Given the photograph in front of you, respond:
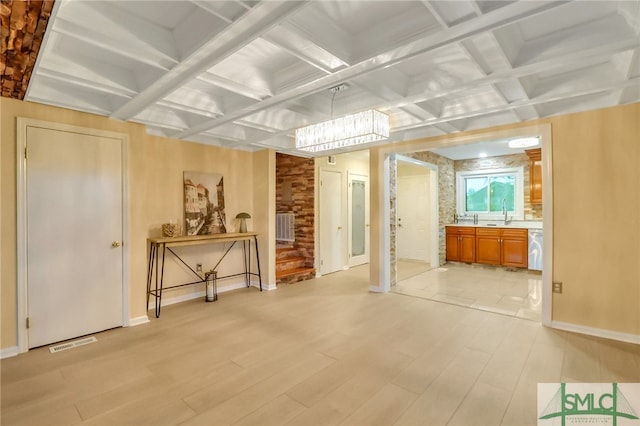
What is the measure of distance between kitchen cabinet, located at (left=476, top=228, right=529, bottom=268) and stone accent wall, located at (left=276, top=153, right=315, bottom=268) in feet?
12.2

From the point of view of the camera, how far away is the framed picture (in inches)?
175

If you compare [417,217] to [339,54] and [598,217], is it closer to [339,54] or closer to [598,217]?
[598,217]

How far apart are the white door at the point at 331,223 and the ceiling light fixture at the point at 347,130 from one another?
2.82 m

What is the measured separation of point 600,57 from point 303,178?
15.3 feet

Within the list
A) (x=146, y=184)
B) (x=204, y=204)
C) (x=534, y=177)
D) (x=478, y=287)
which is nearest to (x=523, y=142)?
(x=534, y=177)

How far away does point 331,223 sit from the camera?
20.5 feet

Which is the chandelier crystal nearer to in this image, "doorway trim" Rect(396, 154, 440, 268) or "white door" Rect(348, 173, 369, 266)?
"white door" Rect(348, 173, 369, 266)

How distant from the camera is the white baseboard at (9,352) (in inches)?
106

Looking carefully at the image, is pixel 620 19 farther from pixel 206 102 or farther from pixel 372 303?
pixel 372 303

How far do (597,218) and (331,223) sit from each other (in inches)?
161

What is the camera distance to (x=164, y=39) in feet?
6.59

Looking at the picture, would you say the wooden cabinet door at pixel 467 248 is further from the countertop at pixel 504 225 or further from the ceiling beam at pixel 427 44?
the ceiling beam at pixel 427 44

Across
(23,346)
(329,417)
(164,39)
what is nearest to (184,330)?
(23,346)

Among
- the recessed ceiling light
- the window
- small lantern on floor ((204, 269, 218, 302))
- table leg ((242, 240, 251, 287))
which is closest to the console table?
small lantern on floor ((204, 269, 218, 302))
